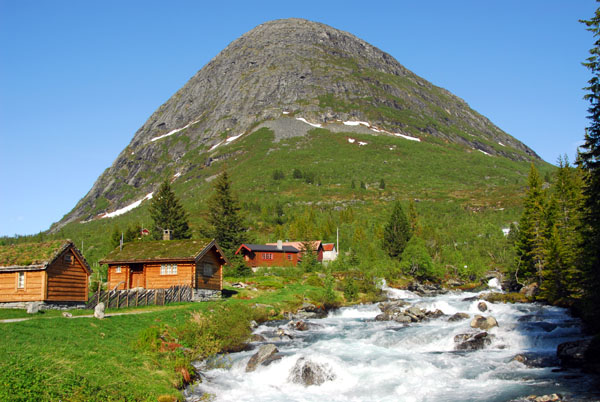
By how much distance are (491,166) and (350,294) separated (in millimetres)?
143784

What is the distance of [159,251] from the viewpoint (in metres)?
39.8

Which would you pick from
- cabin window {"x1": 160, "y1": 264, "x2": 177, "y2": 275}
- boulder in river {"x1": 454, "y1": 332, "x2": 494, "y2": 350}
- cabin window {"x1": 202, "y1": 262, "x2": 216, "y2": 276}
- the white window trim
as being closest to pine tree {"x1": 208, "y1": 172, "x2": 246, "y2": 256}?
Result: cabin window {"x1": 202, "y1": 262, "x2": 216, "y2": 276}

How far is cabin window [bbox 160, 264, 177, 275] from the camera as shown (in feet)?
126

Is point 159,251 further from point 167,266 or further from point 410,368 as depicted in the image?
point 410,368

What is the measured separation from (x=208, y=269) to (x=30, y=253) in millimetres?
13590

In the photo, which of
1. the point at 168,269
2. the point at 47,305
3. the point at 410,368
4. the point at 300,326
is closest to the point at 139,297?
the point at 47,305

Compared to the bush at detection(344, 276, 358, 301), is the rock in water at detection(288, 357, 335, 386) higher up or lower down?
lower down

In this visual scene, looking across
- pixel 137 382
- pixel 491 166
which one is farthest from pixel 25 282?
pixel 491 166

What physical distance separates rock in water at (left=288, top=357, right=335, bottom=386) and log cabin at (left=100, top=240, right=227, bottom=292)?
18.9 metres

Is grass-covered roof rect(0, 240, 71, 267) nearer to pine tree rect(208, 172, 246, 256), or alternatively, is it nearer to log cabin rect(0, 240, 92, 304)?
log cabin rect(0, 240, 92, 304)

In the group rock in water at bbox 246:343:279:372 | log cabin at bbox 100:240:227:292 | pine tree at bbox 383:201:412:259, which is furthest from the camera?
pine tree at bbox 383:201:412:259

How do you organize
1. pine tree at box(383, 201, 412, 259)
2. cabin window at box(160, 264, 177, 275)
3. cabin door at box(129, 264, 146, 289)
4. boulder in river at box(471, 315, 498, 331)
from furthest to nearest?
pine tree at box(383, 201, 412, 259) → cabin door at box(129, 264, 146, 289) → cabin window at box(160, 264, 177, 275) → boulder in river at box(471, 315, 498, 331)

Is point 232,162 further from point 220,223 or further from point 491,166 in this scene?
point 220,223

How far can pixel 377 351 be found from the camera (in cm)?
2477
